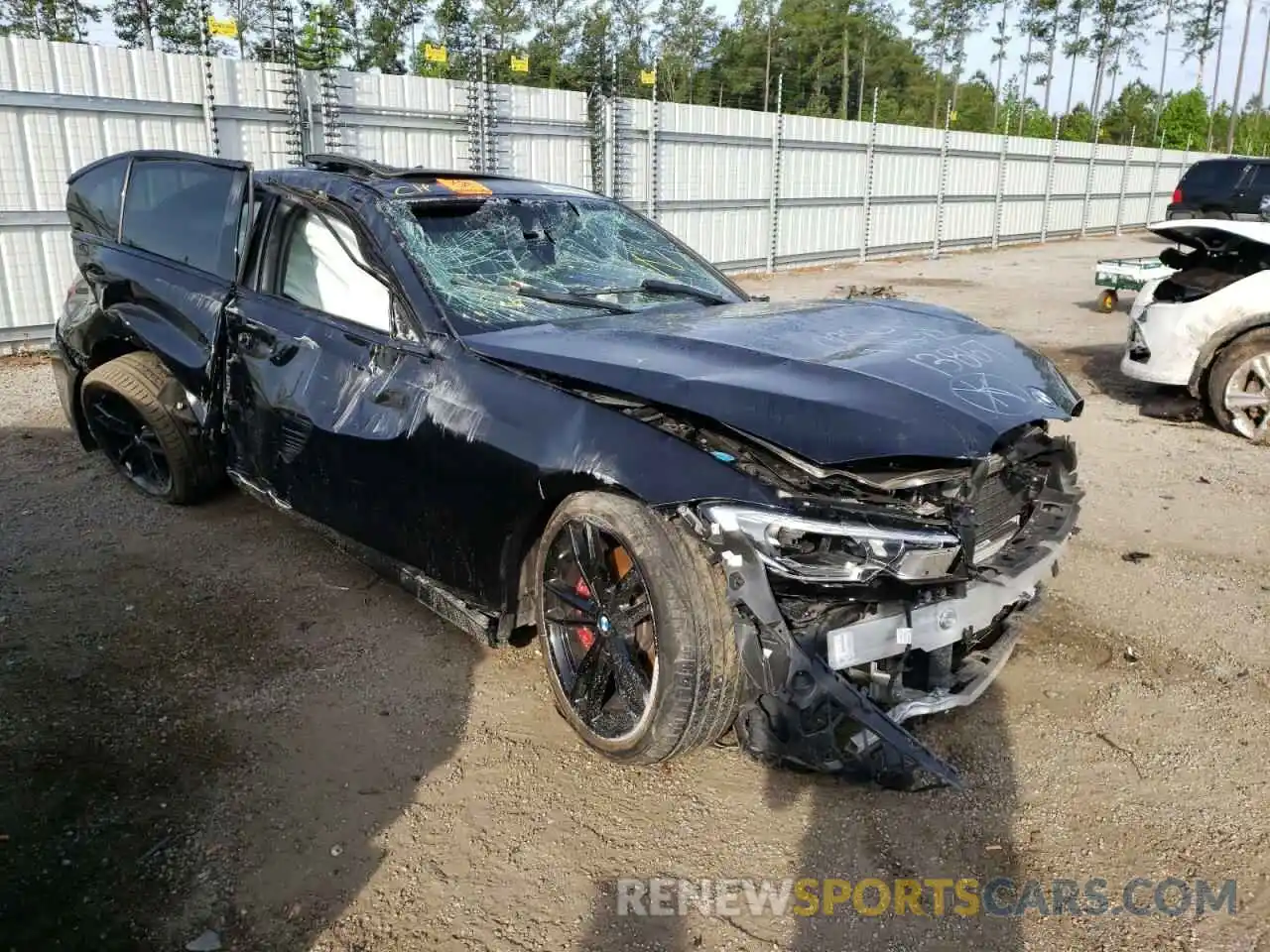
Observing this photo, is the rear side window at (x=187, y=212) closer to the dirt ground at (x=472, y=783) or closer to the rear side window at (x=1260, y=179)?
the dirt ground at (x=472, y=783)

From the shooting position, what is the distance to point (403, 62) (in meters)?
35.7

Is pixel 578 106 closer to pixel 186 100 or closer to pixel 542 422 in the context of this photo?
pixel 186 100

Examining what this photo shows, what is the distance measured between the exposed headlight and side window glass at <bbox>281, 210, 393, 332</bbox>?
1664 millimetres

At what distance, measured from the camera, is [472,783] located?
2941 mm

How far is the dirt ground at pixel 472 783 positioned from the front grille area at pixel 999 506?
2.19 ft

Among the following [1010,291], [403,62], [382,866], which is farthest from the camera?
[403,62]

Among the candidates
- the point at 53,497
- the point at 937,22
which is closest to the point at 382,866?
the point at 53,497

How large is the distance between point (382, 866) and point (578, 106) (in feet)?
41.3

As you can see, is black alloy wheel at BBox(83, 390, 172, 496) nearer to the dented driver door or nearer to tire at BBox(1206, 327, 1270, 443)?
the dented driver door

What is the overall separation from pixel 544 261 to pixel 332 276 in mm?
834

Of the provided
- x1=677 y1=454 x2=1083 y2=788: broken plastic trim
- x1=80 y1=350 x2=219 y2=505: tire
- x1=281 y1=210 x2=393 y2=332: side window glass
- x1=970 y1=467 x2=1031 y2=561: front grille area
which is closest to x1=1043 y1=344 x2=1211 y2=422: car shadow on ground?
x1=970 y1=467 x2=1031 y2=561: front grille area

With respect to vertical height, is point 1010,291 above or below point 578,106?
below

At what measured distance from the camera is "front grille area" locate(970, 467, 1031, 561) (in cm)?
286

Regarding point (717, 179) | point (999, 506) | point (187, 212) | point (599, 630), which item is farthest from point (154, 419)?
point (717, 179)
